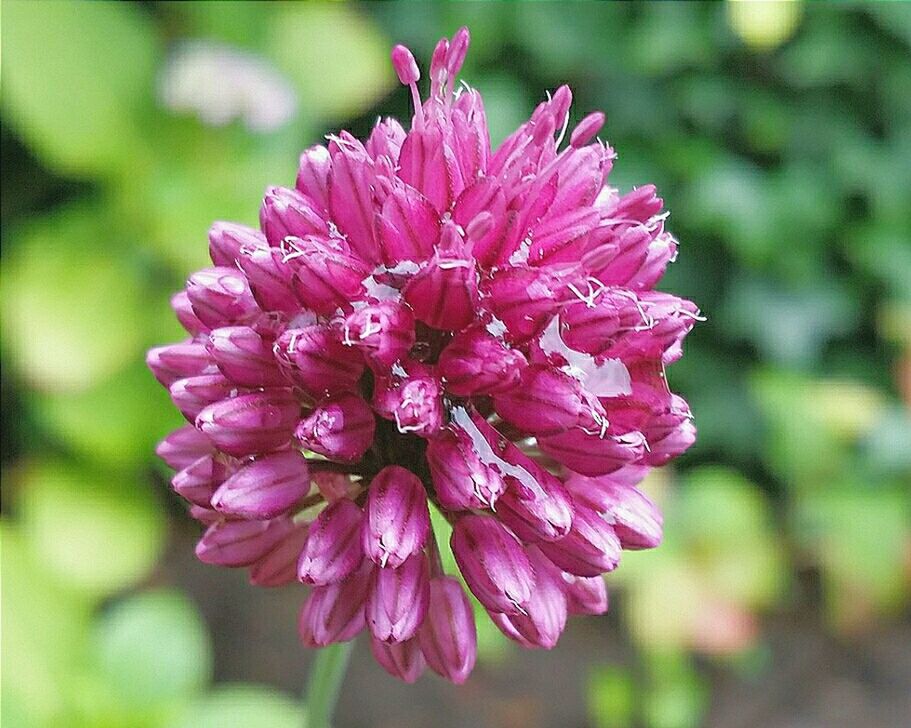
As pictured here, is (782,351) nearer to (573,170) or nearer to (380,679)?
(380,679)

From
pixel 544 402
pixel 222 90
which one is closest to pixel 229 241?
pixel 544 402

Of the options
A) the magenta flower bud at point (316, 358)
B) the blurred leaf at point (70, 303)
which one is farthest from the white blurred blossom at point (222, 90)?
the magenta flower bud at point (316, 358)

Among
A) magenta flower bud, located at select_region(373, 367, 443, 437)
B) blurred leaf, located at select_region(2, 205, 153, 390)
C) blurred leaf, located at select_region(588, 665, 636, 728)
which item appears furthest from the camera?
blurred leaf, located at select_region(588, 665, 636, 728)

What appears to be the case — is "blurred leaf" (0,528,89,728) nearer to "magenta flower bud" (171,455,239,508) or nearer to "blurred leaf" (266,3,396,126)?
"magenta flower bud" (171,455,239,508)

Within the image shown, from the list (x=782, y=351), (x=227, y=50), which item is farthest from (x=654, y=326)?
(x=782, y=351)

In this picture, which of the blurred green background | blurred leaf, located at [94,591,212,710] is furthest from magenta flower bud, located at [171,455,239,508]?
the blurred green background

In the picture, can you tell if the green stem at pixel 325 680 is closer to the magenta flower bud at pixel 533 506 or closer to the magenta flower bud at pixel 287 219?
the magenta flower bud at pixel 533 506

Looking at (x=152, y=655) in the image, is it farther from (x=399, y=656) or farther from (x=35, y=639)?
(x=399, y=656)
